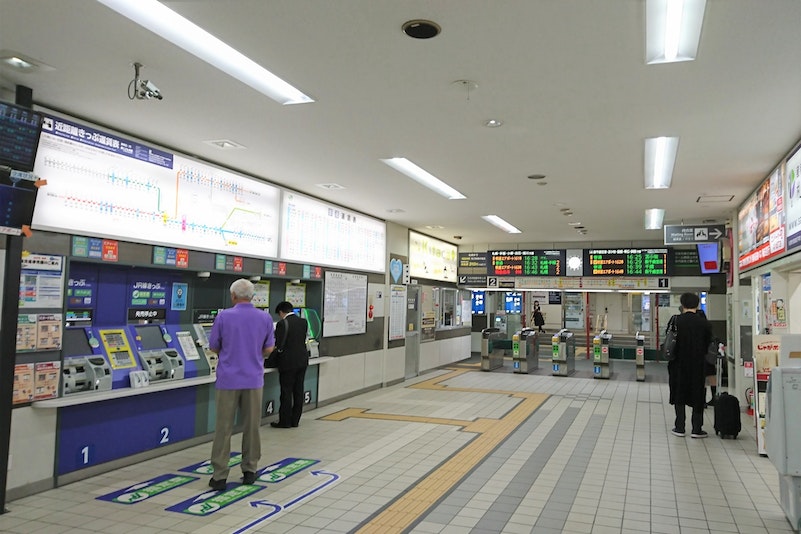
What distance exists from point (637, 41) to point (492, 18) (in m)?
0.92

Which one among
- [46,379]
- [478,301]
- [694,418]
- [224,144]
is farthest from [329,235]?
[478,301]

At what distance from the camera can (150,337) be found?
5.62 metres

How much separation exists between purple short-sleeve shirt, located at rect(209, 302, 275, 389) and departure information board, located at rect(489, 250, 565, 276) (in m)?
8.63

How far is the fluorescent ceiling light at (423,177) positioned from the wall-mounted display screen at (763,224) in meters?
3.68

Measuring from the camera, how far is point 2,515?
154 inches

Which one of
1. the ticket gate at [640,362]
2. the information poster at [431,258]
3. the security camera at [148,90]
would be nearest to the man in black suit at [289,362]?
the security camera at [148,90]

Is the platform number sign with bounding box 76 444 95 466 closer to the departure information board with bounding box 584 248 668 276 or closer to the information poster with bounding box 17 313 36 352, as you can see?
the information poster with bounding box 17 313 36 352

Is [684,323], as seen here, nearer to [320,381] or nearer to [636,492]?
[636,492]

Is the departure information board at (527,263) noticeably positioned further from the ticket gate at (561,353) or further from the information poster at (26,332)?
the information poster at (26,332)

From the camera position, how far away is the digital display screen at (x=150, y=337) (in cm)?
552

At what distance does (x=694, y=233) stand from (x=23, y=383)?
8.62 metres

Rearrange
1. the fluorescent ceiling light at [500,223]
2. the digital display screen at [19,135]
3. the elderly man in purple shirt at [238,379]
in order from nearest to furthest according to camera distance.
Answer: the digital display screen at [19,135]
the elderly man in purple shirt at [238,379]
the fluorescent ceiling light at [500,223]

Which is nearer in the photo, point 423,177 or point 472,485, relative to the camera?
point 472,485

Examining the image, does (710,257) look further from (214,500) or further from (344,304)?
(214,500)
